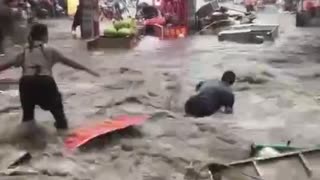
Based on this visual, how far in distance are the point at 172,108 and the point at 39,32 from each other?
2.95m

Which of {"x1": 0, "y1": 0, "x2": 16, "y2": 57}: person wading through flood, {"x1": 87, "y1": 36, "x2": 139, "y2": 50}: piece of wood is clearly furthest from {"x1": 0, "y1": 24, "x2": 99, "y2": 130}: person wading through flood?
{"x1": 87, "y1": 36, "x2": 139, "y2": 50}: piece of wood

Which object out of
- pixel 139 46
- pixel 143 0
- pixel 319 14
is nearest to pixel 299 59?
pixel 139 46

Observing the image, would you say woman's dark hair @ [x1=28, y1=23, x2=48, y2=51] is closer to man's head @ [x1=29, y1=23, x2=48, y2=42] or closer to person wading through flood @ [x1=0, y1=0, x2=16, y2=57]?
man's head @ [x1=29, y1=23, x2=48, y2=42]

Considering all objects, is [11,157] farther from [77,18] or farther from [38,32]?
[77,18]

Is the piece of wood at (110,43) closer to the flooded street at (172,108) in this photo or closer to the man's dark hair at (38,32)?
the flooded street at (172,108)

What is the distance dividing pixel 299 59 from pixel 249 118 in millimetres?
7293

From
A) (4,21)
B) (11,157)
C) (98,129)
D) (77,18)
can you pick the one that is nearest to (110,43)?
(4,21)

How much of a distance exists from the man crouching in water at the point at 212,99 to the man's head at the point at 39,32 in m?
2.51

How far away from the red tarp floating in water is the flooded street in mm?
138

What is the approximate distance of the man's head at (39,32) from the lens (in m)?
7.22

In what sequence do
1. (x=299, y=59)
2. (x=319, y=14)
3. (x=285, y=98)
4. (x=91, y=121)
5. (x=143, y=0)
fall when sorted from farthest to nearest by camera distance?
1. (x=143, y=0)
2. (x=319, y=14)
3. (x=299, y=59)
4. (x=285, y=98)
5. (x=91, y=121)

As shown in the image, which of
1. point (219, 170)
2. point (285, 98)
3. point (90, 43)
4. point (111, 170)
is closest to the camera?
point (219, 170)

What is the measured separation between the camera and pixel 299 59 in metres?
15.9

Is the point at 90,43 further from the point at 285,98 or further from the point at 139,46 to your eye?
the point at 285,98
